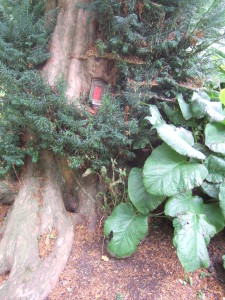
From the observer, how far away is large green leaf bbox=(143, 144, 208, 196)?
1.72 metres

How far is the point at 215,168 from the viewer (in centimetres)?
193

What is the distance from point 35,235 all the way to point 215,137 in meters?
1.74

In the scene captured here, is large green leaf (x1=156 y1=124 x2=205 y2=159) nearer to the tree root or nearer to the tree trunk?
the tree trunk

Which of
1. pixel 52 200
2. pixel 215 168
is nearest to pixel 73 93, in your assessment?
pixel 52 200

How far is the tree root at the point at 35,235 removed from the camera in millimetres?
1765

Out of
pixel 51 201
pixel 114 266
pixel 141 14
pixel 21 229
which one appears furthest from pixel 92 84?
pixel 114 266

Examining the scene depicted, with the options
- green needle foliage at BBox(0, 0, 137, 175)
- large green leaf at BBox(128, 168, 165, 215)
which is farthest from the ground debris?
large green leaf at BBox(128, 168, 165, 215)

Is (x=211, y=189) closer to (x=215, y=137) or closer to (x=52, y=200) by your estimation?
(x=215, y=137)

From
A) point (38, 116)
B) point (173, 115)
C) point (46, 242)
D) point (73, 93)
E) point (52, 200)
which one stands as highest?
point (173, 115)

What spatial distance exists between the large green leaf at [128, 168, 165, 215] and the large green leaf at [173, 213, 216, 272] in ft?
0.72

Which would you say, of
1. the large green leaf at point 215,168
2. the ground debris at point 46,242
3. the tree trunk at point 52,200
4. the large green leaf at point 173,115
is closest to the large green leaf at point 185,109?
the large green leaf at point 173,115

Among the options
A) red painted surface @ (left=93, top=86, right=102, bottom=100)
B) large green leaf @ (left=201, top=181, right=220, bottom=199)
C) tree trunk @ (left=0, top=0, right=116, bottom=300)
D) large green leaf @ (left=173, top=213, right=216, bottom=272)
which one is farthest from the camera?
red painted surface @ (left=93, top=86, right=102, bottom=100)

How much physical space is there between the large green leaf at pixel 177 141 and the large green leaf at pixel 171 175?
0.50ft

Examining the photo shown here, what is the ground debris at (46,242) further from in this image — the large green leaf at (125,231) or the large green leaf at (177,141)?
the large green leaf at (177,141)
